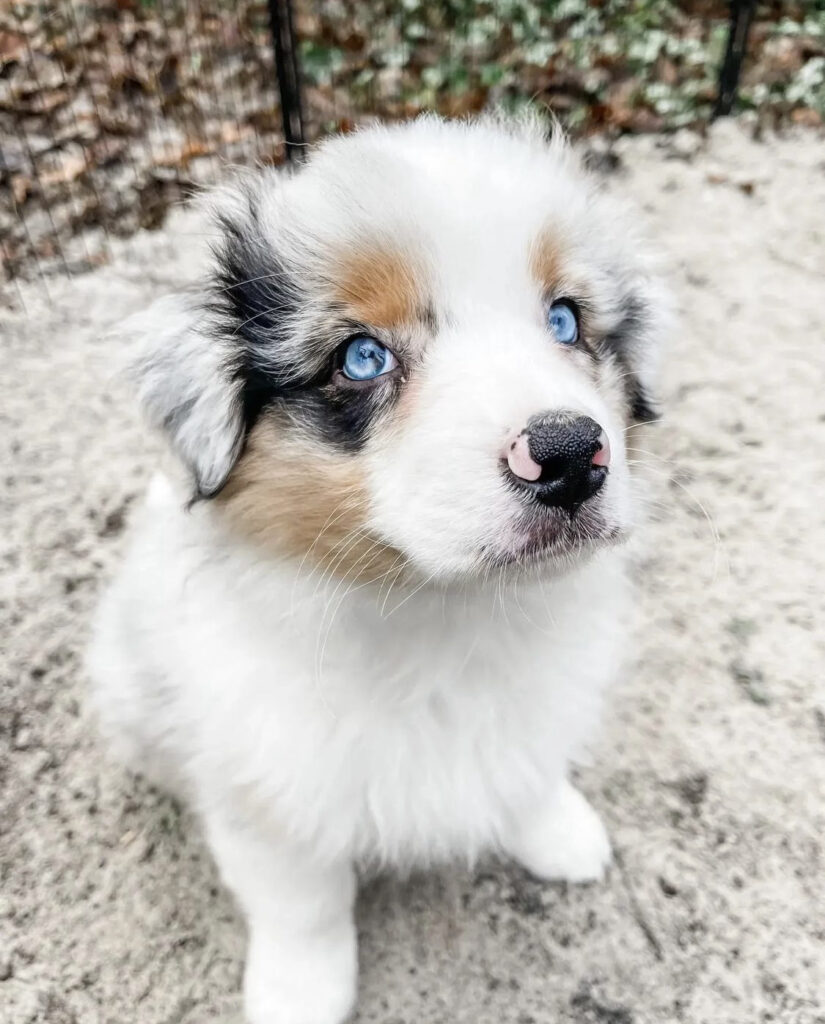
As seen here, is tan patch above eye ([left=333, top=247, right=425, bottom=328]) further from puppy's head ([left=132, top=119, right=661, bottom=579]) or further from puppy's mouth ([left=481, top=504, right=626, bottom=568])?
puppy's mouth ([left=481, top=504, right=626, bottom=568])

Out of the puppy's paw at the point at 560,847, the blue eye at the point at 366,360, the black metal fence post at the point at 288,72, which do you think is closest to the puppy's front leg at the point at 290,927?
the puppy's paw at the point at 560,847

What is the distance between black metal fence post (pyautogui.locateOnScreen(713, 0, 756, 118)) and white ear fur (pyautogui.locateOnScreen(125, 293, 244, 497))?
429cm

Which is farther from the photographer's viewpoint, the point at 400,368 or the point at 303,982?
the point at 303,982

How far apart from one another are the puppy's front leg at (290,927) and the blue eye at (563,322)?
1098mm

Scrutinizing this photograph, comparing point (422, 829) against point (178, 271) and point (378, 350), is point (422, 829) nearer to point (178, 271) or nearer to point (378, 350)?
point (378, 350)

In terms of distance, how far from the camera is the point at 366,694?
177cm

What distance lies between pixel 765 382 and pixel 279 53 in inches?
102

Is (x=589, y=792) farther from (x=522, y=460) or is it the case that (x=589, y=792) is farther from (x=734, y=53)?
(x=734, y=53)

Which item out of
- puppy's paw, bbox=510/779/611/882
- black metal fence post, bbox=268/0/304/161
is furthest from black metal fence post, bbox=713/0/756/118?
puppy's paw, bbox=510/779/611/882

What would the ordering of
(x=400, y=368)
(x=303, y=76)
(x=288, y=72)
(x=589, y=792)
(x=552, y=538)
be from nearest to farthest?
(x=552, y=538) → (x=400, y=368) → (x=589, y=792) → (x=288, y=72) → (x=303, y=76)

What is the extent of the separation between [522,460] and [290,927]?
1.17 meters

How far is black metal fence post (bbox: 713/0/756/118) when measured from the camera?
4918 millimetres

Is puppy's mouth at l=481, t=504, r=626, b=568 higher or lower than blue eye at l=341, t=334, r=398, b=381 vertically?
lower

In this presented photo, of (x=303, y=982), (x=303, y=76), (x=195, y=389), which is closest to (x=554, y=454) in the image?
(x=195, y=389)
